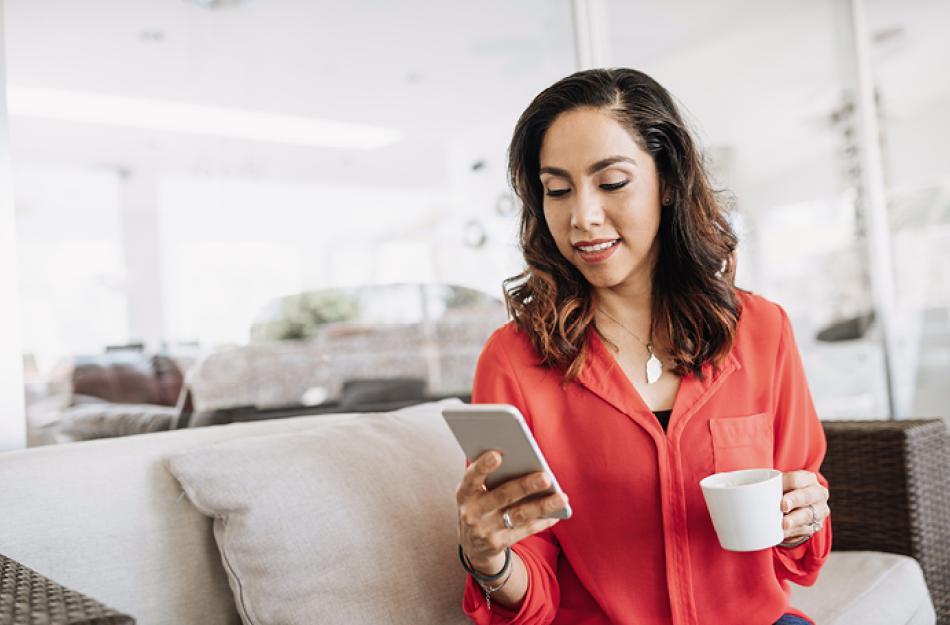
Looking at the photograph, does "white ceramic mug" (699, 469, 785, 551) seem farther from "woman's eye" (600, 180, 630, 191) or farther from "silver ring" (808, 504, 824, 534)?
"woman's eye" (600, 180, 630, 191)

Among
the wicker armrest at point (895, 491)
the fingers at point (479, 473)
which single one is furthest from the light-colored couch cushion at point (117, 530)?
the wicker armrest at point (895, 491)

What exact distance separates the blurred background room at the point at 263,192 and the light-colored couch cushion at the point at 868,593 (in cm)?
80

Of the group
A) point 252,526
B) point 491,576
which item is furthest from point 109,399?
point 491,576

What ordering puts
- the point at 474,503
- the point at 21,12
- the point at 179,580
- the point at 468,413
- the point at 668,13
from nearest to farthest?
the point at 468,413 < the point at 474,503 < the point at 179,580 < the point at 21,12 < the point at 668,13

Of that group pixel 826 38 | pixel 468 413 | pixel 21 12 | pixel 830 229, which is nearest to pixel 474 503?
pixel 468 413

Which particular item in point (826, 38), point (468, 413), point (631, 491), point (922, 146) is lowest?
point (631, 491)

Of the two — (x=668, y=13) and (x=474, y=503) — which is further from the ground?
(x=668, y=13)

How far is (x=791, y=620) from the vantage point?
1.28 m

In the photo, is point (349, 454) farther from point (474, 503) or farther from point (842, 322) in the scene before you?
point (842, 322)

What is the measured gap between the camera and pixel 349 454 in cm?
141

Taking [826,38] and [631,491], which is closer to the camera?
[631,491]

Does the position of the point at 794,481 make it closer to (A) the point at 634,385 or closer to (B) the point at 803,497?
(B) the point at 803,497

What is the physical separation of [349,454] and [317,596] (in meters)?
0.26

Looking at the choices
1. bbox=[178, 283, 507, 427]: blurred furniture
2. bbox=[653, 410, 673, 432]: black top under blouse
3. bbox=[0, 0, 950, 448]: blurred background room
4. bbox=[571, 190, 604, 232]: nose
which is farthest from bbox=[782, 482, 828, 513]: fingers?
bbox=[178, 283, 507, 427]: blurred furniture
